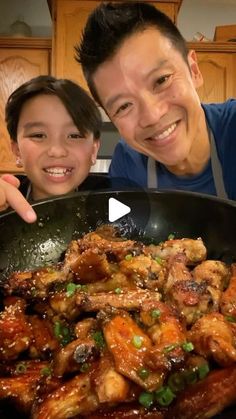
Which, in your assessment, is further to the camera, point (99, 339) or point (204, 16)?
point (204, 16)

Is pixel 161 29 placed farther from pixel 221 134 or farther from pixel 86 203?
pixel 86 203

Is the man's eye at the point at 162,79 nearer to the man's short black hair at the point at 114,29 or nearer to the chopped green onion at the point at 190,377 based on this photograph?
the man's short black hair at the point at 114,29

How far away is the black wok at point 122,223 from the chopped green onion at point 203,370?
1.67 ft

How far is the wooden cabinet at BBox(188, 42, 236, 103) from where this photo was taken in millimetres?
4840

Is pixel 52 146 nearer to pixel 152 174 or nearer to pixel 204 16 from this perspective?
pixel 152 174

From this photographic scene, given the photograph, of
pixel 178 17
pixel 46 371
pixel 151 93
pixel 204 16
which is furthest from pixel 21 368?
pixel 204 16

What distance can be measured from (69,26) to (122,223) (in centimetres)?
365

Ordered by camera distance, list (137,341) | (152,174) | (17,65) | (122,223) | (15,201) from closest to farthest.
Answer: (137,341) < (15,201) < (122,223) < (152,174) < (17,65)

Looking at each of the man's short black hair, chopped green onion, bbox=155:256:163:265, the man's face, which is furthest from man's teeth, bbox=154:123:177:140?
chopped green onion, bbox=155:256:163:265

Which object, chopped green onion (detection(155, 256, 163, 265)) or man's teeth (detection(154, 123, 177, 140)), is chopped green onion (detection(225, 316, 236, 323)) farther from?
man's teeth (detection(154, 123, 177, 140))

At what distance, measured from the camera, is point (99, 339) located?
2.88 feet

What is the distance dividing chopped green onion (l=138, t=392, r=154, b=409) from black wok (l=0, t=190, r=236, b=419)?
1.94ft

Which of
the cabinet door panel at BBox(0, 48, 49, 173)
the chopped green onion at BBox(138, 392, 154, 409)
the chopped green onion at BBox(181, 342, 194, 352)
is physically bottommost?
the cabinet door panel at BBox(0, 48, 49, 173)

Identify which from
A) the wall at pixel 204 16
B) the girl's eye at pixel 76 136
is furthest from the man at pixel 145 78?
the wall at pixel 204 16
